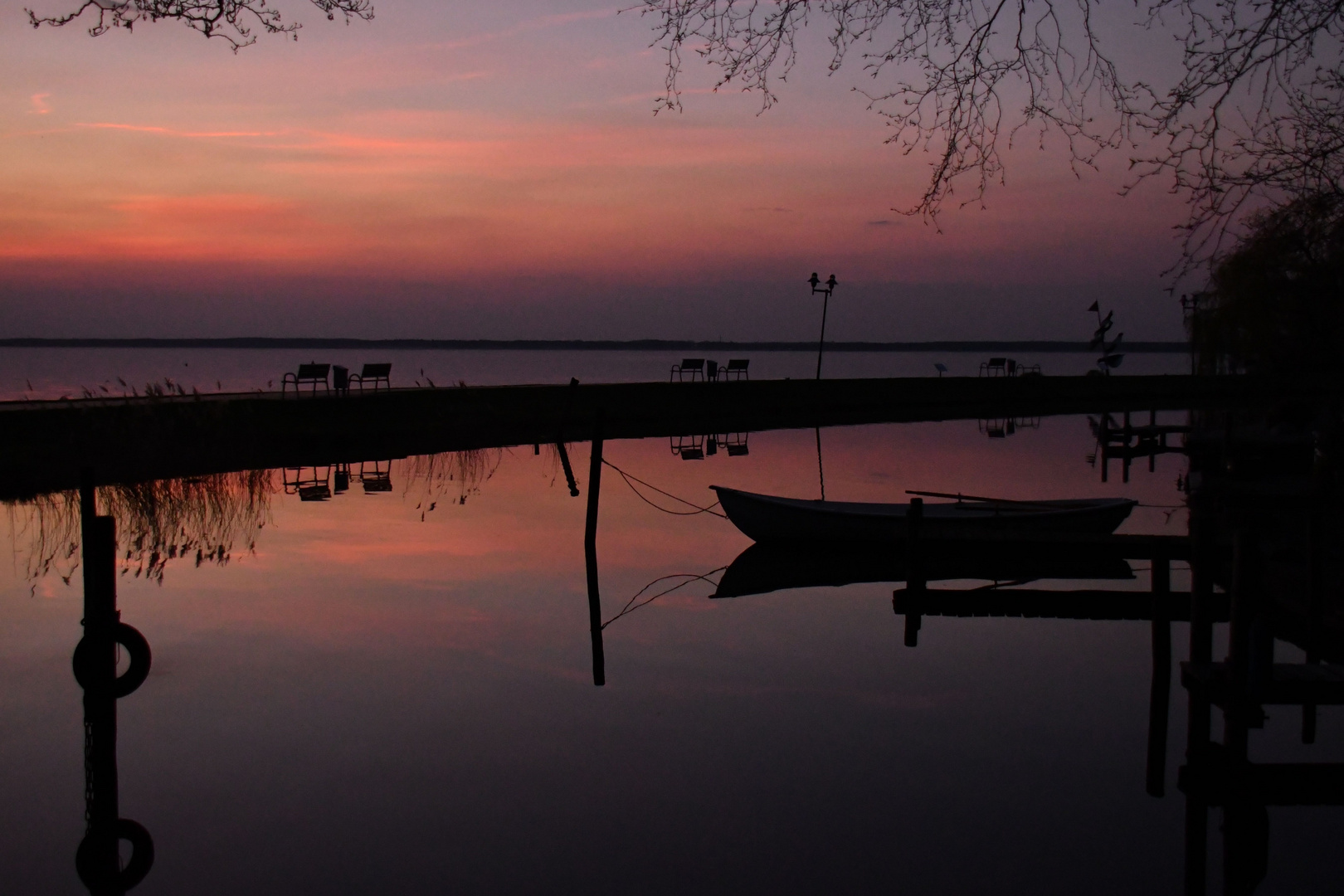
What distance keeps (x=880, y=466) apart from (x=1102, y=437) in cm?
853

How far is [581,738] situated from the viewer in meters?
9.34

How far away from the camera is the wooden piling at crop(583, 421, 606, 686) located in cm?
1152

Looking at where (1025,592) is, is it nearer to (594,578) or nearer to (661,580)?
(661,580)

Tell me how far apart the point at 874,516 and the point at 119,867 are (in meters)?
12.2

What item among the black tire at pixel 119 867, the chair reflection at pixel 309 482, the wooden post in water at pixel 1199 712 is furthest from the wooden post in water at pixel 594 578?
the chair reflection at pixel 309 482

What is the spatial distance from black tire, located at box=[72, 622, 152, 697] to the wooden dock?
1436 mm

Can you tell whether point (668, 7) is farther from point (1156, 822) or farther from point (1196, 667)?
point (1156, 822)

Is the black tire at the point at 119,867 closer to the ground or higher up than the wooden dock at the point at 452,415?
closer to the ground

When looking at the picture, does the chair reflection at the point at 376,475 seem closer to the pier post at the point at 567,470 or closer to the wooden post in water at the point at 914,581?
the pier post at the point at 567,470

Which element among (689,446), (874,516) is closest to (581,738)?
(874,516)

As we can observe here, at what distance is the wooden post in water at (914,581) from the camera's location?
Answer: 12.9 metres

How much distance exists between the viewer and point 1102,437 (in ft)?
112

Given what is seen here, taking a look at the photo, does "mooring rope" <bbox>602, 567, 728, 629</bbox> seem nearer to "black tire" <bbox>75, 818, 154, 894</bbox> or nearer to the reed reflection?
"black tire" <bbox>75, 818, 154, 894</bbox>

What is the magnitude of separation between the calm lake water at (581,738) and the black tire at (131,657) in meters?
0.53
